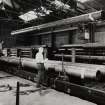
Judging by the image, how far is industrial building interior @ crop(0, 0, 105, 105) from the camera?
4852 millimetres

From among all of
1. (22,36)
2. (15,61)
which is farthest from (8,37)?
(15,61)

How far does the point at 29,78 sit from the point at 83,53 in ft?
9.58

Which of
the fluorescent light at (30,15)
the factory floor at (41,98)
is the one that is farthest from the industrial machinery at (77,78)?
the fluorescent light at (30,15)

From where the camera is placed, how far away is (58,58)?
24.9 ft

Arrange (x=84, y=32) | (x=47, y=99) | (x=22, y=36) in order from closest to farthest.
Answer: (x=47, y=99) < (x=84, y=32) < (x=22, y=36)

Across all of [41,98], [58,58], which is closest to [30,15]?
[58,58]

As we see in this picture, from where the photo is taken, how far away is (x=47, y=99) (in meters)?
4.93

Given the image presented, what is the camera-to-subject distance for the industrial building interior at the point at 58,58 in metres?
4.85

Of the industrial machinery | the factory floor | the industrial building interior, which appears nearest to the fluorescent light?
the industrial building interior

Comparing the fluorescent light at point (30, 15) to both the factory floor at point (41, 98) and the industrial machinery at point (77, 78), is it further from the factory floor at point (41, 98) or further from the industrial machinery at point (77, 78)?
the factory floor at point (41, 98)

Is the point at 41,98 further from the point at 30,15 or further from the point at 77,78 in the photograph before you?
the point at 30,15

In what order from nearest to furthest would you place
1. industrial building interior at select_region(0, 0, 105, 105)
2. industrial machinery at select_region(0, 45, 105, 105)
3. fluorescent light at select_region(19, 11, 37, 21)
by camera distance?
1. industrial machinery at select_region(0, 45, 105, 105)
2. industrial building interior at select_region(0, 0, 105, 105)
3. fluorescent light at select_region(19, 11, 37, 21)

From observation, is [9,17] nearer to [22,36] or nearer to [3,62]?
[22,36]

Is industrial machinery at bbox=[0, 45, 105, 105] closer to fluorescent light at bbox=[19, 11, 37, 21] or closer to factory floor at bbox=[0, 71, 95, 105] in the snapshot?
factory floor at bbox=[0, 71, 95, 105]
